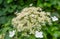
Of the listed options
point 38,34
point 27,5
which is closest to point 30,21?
point 38,34

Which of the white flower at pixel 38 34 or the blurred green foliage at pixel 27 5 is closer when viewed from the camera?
the white flower at pixel 38 34

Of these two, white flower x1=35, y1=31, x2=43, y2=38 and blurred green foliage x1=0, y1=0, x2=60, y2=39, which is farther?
blurred green foliage x1=0, y1=0, x2=60, y2=39

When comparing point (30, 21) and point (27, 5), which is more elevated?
point (27, 5)

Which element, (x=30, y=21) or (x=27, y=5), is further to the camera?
(x=27, y=5)

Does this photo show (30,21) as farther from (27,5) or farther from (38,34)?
(27,5)

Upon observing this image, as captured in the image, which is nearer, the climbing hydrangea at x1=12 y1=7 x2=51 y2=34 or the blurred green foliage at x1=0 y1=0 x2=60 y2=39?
the climbing hydrangea at x1=12 y1=7 x2=51 y2=34

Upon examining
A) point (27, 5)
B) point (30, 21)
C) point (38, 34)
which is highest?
point (27, 5)

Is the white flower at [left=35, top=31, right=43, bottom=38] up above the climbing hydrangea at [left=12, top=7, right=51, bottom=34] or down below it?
below

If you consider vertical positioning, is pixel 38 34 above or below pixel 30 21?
below

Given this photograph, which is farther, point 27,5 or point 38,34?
point 27,5
